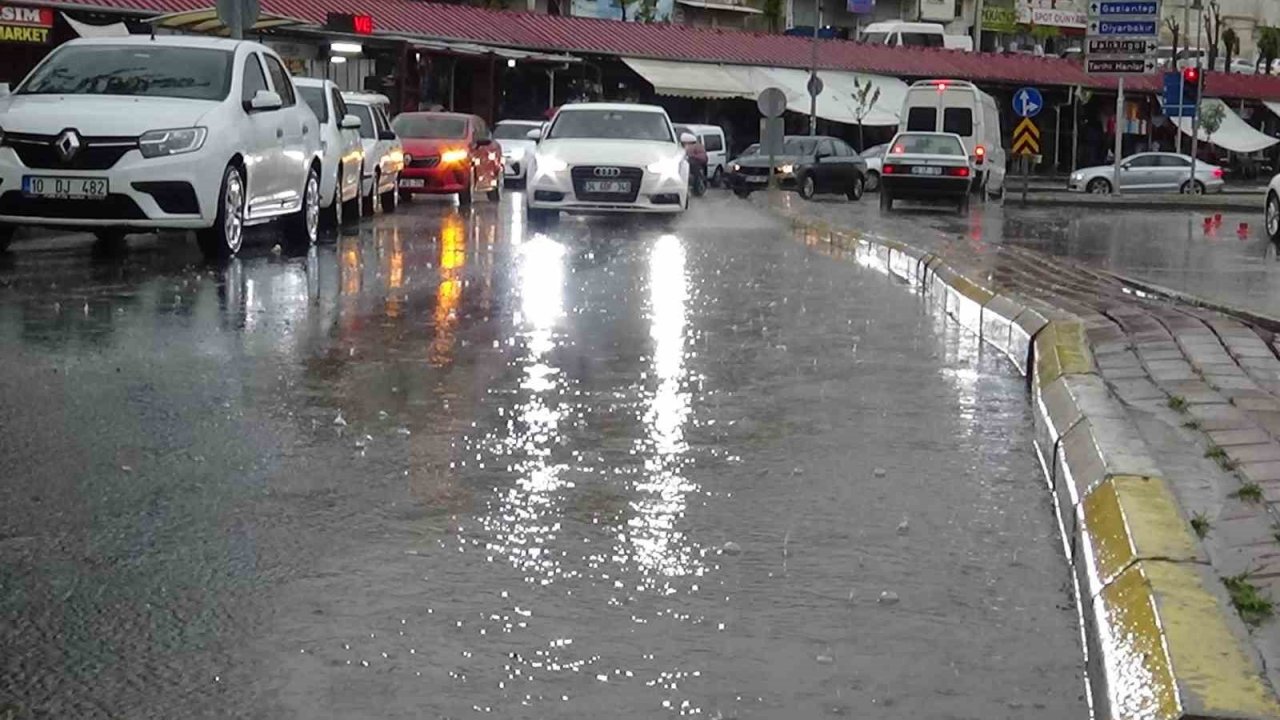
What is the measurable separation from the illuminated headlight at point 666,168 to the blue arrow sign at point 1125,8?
55.4ft

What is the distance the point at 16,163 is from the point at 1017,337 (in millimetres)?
7667

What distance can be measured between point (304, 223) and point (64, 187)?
3.95m

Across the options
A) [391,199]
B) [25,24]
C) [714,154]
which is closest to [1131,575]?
[391,199]

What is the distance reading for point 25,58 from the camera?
35.5 metres

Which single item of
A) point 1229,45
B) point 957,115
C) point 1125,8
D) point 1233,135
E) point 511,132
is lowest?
point 511,132

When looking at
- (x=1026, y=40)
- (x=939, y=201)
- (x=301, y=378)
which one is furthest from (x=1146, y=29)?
(x=1026, y=40)

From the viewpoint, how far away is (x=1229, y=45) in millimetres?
83750

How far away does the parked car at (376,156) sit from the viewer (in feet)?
78.6

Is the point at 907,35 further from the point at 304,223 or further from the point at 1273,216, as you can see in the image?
the point at 304,223

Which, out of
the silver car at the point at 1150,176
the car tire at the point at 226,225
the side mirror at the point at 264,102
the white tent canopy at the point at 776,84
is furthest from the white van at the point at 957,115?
the car tire at the point at 226,225

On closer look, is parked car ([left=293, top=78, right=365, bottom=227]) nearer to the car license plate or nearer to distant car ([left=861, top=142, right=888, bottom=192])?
the car license plate

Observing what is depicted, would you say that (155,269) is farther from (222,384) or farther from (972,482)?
(972,482)

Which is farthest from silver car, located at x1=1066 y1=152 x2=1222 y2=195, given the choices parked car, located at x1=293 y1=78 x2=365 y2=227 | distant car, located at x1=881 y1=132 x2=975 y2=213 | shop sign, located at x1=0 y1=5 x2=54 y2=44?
parked car, located at x1=293 y1=78 x2=365 y2=227

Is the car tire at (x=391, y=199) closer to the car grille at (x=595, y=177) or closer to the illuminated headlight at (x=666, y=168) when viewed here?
the car grille at (x=595, y=177)
